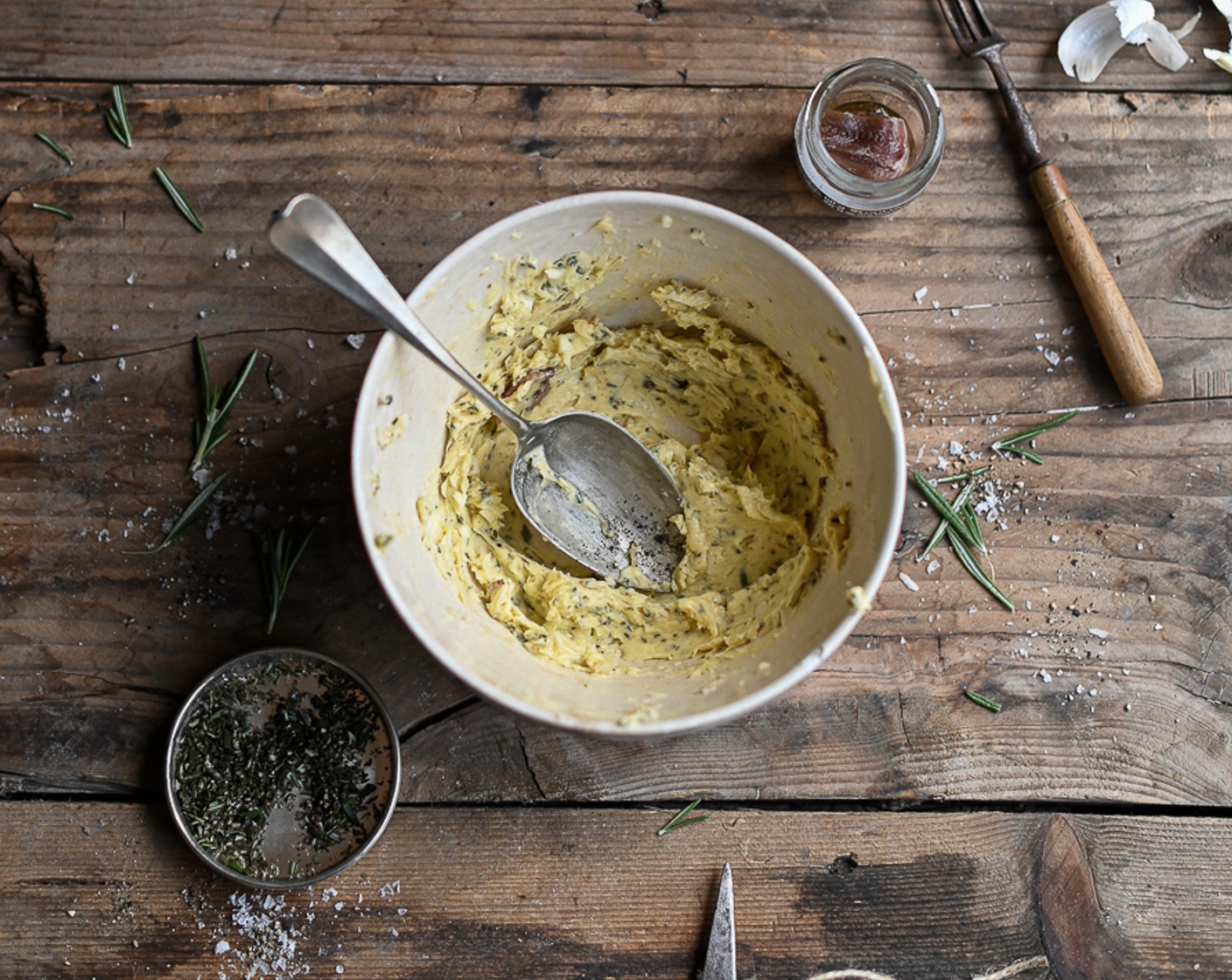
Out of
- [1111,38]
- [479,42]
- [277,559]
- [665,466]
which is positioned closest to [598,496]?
[665,466]

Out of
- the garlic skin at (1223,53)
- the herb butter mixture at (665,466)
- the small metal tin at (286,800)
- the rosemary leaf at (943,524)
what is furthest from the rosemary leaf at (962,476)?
the small metal tin at (286,800)

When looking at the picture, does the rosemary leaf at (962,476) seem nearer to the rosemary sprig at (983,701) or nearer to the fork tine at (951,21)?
the rosemary sprig at (983,701)

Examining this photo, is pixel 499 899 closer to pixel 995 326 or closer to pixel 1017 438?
pixel 1017 438

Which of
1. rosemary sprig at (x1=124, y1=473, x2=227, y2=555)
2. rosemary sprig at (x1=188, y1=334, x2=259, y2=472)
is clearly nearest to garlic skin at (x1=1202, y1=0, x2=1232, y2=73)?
rosemary sprig at (x1=188, y1=334, x2=259, y2=472)

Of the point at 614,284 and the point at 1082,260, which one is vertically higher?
the point at 1082,260

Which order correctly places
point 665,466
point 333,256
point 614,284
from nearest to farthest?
point 333,256
point 614,284
point 665,466

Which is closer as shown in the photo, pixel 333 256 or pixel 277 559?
pixel 333 256

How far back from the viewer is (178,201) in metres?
1.46

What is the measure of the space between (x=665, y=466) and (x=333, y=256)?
0.59 meters

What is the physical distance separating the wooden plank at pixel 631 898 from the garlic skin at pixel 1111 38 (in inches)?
44.3

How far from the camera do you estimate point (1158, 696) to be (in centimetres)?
149

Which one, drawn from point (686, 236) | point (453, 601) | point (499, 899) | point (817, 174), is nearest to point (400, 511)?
point (453, 601)

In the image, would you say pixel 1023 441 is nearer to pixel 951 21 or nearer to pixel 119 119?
pixel 951 21

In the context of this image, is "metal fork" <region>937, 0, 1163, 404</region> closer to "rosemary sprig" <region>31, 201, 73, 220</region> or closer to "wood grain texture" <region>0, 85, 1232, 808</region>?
"wood grain texture" <region>0, 85, 1232, 808</region>
